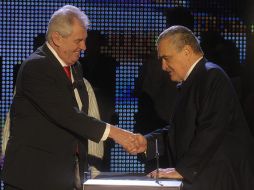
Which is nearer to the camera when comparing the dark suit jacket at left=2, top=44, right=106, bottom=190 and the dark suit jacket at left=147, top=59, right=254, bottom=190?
the dark suit jacket at left=147, top=59, right=254, bottom=190

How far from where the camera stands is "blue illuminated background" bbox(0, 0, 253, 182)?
4344 millimetres

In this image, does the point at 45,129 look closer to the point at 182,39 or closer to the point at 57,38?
the point at 57,38

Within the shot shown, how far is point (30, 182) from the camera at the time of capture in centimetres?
320

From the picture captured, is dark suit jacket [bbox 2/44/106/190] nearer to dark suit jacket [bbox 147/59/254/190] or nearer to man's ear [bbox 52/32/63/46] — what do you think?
man's ear [bbox 52/32/63/46]

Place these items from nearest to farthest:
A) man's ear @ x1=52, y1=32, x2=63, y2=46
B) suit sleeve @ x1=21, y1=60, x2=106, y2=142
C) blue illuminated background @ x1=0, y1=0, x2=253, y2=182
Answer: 1. suit sleeve @ x1=21, y1=60, x2=106, y2=142
2. man's ear @ x1=52, y1=32, x2=63, y2=46
3. blue illuminated background @ x1=0, y1=0, x2=253, y2=182

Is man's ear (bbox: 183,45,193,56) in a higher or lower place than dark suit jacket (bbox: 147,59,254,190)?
higher

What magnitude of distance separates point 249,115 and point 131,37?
1.03 metres

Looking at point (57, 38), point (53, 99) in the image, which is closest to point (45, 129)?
point (53, 99)

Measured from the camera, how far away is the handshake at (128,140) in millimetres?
3367

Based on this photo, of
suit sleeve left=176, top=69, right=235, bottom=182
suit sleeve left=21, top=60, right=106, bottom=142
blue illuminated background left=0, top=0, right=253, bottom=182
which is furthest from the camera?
blue illuminated background left=0, top=0, right=253, bottom=182

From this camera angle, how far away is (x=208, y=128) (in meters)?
2.98

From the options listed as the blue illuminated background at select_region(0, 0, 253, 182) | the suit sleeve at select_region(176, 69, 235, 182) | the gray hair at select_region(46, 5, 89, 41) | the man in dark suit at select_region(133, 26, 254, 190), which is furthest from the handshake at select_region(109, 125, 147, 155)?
the blue illuminated background at select_region(0, 0, 253, 182)

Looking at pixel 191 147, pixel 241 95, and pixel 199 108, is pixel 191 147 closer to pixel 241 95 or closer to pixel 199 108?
pixel 199 108

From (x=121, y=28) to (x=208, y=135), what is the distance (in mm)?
1627
